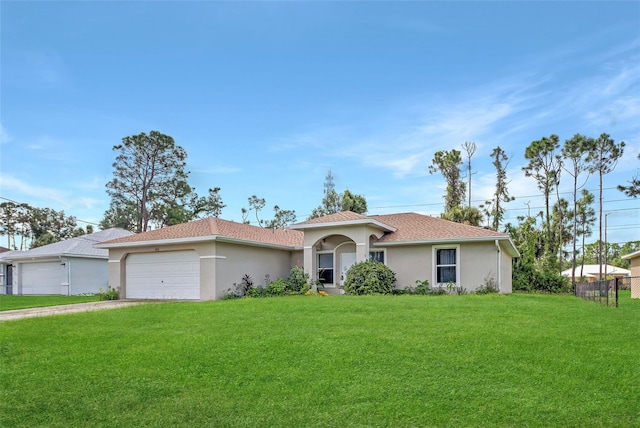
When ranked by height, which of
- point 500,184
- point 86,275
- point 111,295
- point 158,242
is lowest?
point 111,295

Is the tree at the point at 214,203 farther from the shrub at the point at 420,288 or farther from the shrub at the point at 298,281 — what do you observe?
the shrub at the point at 420,288

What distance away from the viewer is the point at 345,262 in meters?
21.7

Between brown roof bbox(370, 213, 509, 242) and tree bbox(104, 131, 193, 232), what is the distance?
96.3 feet

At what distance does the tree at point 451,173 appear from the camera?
42719 mm

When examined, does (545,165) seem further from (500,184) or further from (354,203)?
(354,203)

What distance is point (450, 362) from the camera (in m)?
7.32

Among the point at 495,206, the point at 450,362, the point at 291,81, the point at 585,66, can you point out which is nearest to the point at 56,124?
the point at 291,81

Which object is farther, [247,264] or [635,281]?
[635,281]

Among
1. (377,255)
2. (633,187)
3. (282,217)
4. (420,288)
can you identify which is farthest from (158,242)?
(282,217)

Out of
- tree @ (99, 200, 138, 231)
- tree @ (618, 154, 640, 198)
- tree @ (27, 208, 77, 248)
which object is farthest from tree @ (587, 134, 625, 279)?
tree @ (27, 208, 77, 248)

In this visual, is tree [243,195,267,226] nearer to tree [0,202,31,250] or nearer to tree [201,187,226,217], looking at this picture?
tree [201,187,226,217]

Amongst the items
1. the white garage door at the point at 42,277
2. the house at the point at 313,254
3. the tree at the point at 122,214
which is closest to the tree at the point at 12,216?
the tree at the point at 122,214

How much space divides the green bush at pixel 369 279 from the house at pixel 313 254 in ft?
2.94

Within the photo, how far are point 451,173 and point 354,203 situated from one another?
13939 millimetres
